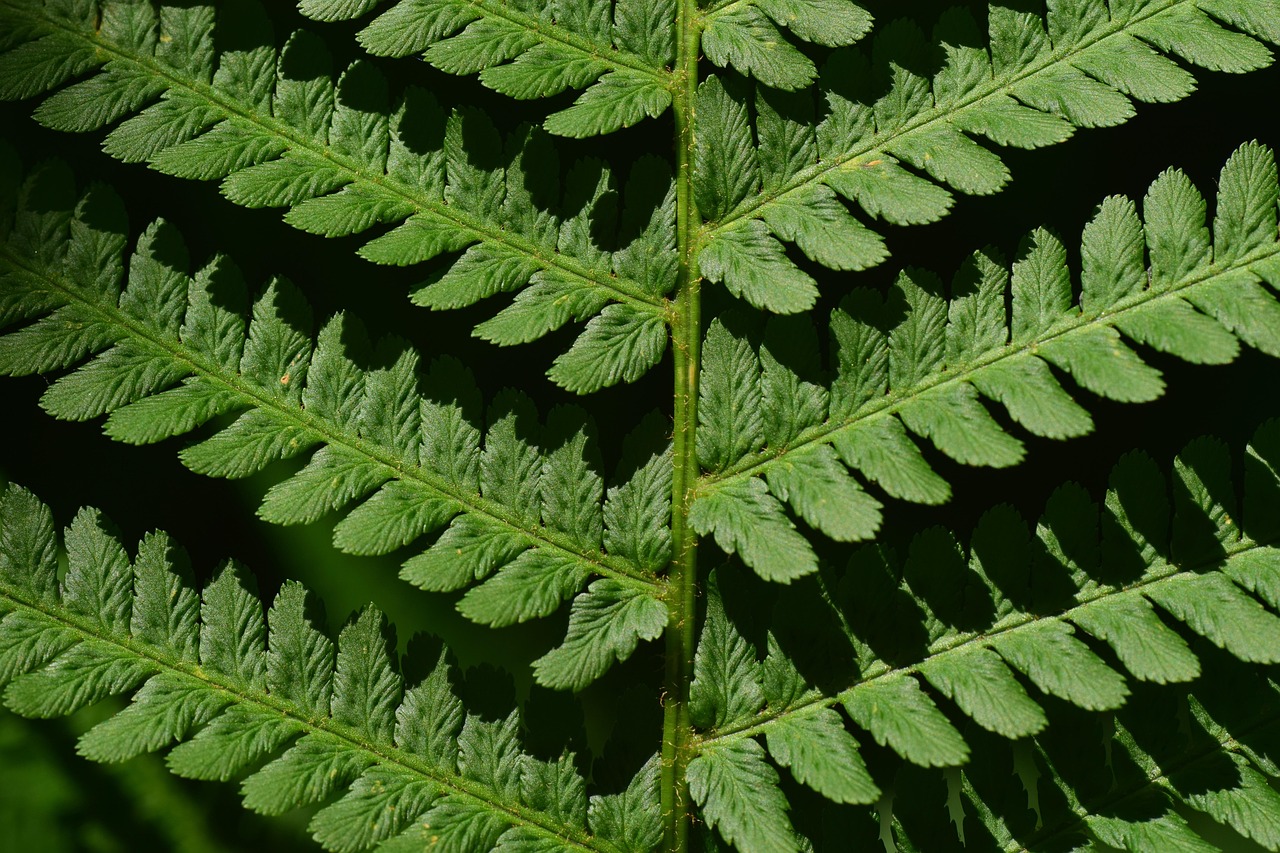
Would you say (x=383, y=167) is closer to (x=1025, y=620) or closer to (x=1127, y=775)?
(x=1025, y=620)

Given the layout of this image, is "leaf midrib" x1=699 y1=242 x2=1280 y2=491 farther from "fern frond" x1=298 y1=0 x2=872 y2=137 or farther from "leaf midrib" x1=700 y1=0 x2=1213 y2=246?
"fern frond" x1=298 y1=0 x2=872 y2=137

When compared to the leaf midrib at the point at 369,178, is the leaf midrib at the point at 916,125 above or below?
above

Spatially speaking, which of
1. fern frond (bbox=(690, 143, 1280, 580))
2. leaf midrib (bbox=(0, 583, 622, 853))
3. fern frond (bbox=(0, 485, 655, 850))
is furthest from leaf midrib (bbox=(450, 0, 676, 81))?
leaf midrib (bbox=(0, 583, 622, 853))

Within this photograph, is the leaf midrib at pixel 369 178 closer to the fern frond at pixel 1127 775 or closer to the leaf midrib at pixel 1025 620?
the leaf midrib at pixel 1025 620

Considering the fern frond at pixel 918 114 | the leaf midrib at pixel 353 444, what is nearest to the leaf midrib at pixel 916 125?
the fern frond at pixel 918 114

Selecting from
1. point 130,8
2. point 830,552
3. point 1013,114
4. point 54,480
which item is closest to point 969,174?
point 1013,114

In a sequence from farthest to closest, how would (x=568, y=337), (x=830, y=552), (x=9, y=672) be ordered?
(x=830, y=552) < (x=568, y=337) < (x=9, y=672)

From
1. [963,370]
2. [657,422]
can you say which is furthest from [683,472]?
[963,370]

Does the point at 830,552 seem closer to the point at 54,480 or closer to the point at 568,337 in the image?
the point at 568,337
